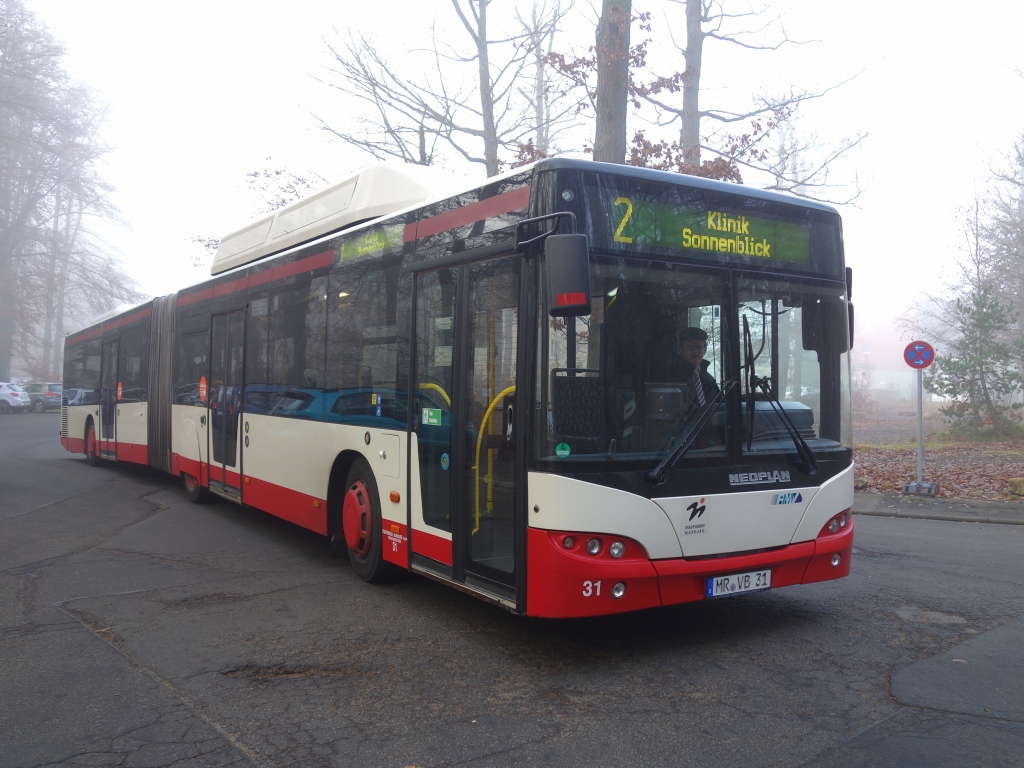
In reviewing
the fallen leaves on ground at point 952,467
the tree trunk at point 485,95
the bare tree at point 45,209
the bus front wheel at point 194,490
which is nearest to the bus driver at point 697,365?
the bus front wheel at point 194,490

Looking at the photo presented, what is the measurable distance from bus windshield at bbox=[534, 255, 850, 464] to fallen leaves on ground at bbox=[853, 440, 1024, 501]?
942 centimetres

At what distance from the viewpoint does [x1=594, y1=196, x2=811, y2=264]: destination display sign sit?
17.6 feet

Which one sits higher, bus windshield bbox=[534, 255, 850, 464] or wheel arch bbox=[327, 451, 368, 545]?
bus windshield bbox=[534, 255, 850, 464]

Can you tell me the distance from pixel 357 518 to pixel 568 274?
3489mm

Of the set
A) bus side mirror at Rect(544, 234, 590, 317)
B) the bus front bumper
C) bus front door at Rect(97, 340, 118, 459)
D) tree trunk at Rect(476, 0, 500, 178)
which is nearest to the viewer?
bus side mirror at Rect(544, 234, 590, 317)

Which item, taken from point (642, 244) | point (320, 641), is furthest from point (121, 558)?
point (642, 244)

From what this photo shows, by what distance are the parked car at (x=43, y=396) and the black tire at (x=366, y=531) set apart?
48.0 m

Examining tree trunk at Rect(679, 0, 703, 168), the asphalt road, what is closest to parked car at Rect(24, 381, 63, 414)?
tree trunk at Rect(679, 0, 703, 168)

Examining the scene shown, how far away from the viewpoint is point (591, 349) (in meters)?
5.16

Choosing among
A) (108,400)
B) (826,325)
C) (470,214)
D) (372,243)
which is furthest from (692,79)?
(470,214)

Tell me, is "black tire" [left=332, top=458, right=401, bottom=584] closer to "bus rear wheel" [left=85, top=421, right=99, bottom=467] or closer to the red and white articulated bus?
the red and white articulated bus

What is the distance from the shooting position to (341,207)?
847 centimetres

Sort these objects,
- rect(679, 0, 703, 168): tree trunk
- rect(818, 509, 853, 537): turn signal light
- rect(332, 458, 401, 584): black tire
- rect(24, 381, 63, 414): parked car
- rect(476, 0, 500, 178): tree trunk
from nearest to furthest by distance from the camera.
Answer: rect(818, 509, 853, 537): turn signal light < rect(332, 458, 401, 584): black tire < rect(679, 0, 703, 168): tree trunk < rect(476, 0, 500, 178): tree trunk < rect(24, 381, 63, 414): parked car

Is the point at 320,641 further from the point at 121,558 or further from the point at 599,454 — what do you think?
the point at 121,558
